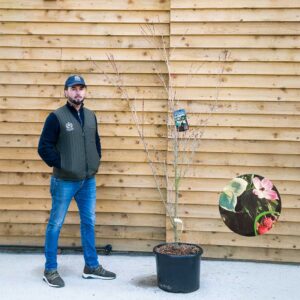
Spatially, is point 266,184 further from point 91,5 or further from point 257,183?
point 91,5

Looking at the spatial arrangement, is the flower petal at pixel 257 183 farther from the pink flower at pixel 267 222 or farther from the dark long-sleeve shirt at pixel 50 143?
the dark long-sleeve shirt at pixel 50 143

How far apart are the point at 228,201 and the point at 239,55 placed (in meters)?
1.49

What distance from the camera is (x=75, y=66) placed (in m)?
4.89

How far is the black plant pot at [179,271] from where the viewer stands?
3.98m

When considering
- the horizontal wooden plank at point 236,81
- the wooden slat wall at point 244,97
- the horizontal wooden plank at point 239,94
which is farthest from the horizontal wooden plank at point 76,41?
the horizontal wooden plank at point 239,94

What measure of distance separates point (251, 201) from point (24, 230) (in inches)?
97.4

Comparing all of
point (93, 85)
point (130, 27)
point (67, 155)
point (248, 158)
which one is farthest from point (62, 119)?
point (248, 158)

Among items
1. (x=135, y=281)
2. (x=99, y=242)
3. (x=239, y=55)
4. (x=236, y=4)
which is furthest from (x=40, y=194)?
(x=236, y=4)

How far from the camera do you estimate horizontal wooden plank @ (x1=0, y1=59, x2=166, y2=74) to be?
15.9ft

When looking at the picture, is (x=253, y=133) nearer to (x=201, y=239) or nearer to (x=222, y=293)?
(x=201, y=239)

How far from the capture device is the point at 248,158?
186 inches

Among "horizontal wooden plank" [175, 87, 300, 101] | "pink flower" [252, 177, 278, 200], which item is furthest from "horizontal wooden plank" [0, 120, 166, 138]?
"pink flower" [252, 177, 278, 200]

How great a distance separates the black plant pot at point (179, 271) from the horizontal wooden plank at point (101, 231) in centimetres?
93

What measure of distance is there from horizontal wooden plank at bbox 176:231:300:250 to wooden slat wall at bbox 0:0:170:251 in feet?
1.30
